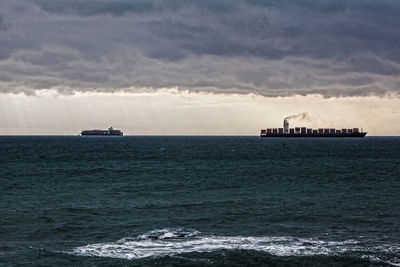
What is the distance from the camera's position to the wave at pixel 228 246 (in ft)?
91.6

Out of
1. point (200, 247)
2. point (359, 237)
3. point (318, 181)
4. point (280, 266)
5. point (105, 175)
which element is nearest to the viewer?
point (280, 266)

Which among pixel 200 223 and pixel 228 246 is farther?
pixel 200 223

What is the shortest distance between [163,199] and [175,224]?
542 inches

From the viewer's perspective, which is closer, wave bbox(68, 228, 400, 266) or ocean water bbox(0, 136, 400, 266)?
ocean water bbox(0, 136, 400, 266)

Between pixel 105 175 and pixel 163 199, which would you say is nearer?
pixel 163 199

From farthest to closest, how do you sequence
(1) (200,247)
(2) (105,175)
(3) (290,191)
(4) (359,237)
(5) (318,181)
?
(2) (105,175), (5) (318,181), (3) (290,191), (4) (359,237), (1) (200,247)

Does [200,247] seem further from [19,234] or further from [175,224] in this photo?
[19,234]

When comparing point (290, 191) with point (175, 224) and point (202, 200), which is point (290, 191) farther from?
point (175, 224)

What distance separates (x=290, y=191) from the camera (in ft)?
189

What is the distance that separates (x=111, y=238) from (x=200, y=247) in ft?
24.2

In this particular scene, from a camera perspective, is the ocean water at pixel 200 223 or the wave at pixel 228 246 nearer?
the ocean water at pixel 200 223

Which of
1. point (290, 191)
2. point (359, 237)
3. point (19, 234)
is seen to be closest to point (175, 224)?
point (19, 234)

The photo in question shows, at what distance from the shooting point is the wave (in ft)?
91.6

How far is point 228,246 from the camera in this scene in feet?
97.4
